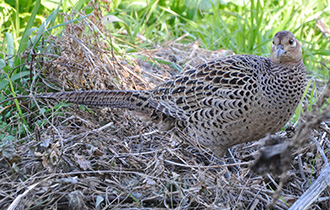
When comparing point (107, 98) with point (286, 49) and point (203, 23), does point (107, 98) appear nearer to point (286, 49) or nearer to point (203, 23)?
point (286, 49)

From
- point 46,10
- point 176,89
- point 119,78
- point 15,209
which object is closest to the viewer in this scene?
point 15,209

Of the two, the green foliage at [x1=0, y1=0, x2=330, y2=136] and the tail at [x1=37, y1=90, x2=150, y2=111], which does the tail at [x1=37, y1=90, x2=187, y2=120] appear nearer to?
the tail at [x1=37, y1=90, x2=150, y2=111]

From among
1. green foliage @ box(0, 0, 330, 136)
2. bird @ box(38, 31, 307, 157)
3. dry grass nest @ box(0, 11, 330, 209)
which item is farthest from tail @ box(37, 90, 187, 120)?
green foliage @ box(0, 0, 330, 136)

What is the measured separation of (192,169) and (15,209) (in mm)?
1403

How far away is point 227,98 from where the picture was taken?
352 centimetres

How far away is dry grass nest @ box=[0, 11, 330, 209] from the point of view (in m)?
2.82

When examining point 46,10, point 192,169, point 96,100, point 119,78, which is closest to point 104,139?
point 96,100

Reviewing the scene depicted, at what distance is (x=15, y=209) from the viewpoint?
103 inches

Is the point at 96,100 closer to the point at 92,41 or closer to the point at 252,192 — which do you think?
the point at 92,41

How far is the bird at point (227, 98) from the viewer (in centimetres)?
343

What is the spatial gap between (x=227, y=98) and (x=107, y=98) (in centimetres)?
113

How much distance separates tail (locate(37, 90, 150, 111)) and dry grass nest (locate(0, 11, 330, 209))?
0.53 ft

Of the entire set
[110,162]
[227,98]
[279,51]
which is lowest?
[110,162]

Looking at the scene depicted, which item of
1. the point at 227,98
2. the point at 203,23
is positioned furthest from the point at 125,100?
the point at 203,23
